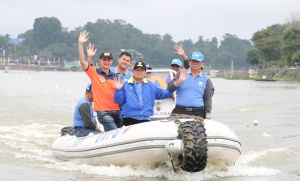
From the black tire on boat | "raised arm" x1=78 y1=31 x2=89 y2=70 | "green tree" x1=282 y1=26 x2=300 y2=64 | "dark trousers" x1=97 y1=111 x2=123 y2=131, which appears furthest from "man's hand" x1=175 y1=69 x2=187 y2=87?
"green tree" x1=282 y1=26 x2=300 y2=64

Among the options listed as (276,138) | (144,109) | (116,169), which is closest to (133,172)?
(116,169)

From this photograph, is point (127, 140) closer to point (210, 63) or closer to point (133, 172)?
point (133, 172)

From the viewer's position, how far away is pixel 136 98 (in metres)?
10.1

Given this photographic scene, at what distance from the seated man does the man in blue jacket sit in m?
0.93

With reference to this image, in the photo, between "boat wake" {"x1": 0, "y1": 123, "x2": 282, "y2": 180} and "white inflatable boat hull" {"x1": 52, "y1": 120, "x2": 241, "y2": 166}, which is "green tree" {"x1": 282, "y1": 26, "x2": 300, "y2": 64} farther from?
"white inflatable boat hull" {"x1": 52, "y1": 120, "x2": 241, "y2": 166}

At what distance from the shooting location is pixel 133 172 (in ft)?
31.9

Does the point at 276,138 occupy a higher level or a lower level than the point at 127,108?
lower

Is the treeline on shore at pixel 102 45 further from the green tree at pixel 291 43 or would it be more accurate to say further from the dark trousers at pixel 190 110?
the dark trousers at pixel 190 110

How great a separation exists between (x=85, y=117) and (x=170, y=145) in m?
2.74

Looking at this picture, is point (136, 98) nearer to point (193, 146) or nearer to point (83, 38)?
point (83, 38)

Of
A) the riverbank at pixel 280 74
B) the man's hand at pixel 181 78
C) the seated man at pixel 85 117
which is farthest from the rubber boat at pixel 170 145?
the riverbank at pixel 280 74

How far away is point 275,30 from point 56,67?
82.4 m

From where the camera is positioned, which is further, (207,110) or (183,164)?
(207,110)

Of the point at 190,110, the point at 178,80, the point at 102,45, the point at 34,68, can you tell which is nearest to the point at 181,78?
the point at 178,80
